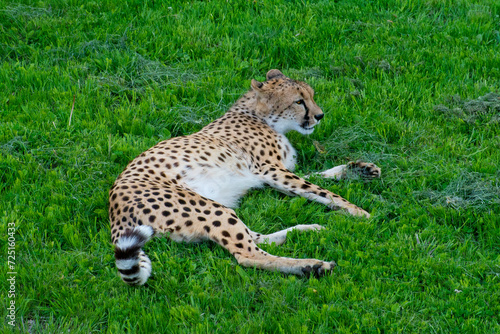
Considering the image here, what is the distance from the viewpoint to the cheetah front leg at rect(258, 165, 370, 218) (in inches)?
171

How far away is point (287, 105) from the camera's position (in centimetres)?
536

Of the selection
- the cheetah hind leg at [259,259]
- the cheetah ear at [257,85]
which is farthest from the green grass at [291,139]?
the cheetah ear at [257,85]

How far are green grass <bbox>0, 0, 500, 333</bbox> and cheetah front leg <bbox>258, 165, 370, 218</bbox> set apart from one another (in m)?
0.09

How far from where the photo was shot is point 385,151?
511cm

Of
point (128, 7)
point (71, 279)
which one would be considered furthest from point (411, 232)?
point (128, 7)

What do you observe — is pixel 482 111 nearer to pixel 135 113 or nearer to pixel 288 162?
pixel 288 162

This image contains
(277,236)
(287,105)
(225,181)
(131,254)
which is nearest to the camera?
(131,254)

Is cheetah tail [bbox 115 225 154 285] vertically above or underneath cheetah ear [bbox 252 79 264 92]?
above

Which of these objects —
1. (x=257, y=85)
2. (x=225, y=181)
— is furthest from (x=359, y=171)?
(x=257, y=85)

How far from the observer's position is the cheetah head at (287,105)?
5.29m

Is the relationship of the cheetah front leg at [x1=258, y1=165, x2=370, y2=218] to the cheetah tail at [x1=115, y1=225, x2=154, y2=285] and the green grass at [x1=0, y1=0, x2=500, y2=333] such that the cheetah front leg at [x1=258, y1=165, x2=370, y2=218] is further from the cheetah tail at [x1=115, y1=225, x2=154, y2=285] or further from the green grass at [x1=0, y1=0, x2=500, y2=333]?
the cheetah tail at [x1=115, y1=225, x2=154, y2=285]

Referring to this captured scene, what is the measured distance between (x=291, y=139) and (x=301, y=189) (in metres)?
1.05

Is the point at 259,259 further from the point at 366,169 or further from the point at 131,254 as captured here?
the point at 366,169

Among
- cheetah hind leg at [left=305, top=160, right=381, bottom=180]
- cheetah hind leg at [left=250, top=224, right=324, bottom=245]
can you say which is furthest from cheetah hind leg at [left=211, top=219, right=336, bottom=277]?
cheetah hind leg at [left=305, top=160, right=381, bottom=180]
